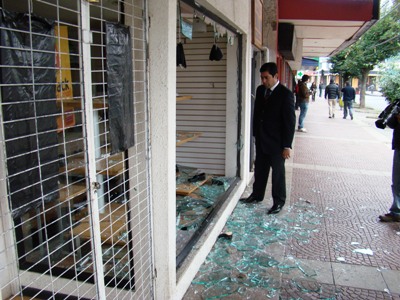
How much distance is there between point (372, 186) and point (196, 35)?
157 inches

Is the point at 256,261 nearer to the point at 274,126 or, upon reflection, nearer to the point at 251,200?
the point at 251,200

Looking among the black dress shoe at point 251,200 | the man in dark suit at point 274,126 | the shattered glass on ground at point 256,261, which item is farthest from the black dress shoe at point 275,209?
the black dress shoe at point 251,200

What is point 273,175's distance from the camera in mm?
5047

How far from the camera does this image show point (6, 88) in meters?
1.59

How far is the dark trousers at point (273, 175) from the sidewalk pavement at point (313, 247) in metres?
0.21

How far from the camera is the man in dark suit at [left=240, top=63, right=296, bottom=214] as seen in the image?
15.5 ft

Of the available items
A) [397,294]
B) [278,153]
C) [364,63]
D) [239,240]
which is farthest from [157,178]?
[364,63]

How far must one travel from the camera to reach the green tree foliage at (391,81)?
16.9m

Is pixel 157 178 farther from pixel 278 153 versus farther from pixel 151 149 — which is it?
pixel 278 153

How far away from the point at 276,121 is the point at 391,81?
14974 millimetres

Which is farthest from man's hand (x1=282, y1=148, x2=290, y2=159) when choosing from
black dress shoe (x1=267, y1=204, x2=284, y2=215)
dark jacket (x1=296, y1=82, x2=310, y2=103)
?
dark jacket (x1=296, y1=82, x2=310, y2=103)

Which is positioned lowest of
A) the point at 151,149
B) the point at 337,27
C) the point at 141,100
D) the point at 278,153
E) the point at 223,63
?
the point at 278,153

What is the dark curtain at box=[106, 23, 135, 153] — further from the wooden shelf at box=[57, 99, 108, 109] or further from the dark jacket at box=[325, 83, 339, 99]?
the dark jacket at box=[325, 83, 339, 99]

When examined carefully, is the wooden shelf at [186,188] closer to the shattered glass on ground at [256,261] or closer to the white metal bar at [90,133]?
the shattered glass on ground at [256,261]
